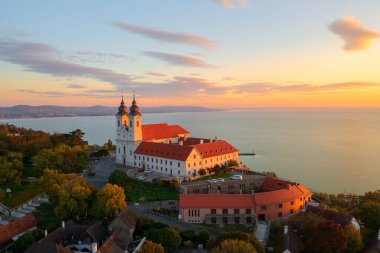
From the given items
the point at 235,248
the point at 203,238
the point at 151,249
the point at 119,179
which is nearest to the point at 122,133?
the point at 119,179

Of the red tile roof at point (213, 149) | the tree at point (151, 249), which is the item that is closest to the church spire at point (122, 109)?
the red tile roof at point (213, 149)

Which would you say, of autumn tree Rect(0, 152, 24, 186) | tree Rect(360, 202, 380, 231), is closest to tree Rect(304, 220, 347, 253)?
tree Rect(360, 202, 380, 231)

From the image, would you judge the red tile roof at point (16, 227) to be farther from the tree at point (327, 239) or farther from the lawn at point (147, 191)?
the tree at point (327, 239)

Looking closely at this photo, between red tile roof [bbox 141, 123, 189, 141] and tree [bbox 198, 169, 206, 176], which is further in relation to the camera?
red tile roof [bbox 141, 123, 189, 141]

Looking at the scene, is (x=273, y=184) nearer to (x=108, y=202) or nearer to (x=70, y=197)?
(x=108, y=202)

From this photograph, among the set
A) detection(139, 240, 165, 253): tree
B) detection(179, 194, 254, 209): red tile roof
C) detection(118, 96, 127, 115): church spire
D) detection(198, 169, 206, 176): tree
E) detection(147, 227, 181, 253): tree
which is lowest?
detection(147, 227, 181, 253): tree

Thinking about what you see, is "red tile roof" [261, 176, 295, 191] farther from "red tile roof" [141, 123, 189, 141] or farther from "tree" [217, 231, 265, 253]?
"red tile roof" [141, 123, 189, 141]
